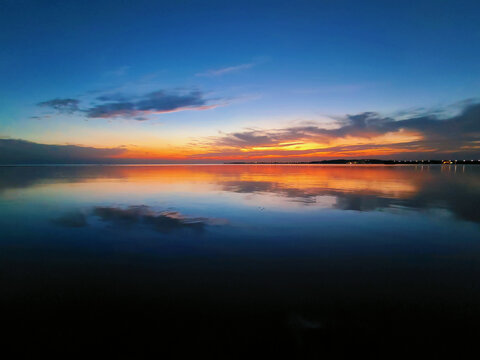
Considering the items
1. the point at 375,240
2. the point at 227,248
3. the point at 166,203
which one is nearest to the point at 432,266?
the point at 375,240

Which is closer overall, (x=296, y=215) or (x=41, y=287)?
(x=41, y=287)

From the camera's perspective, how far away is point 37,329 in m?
4.04

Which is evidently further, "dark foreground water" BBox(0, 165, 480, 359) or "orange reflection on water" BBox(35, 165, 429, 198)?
"orange reflection on water" BBox(35, 165, 429, 198)

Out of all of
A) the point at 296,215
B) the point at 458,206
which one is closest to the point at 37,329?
the point at 296,215

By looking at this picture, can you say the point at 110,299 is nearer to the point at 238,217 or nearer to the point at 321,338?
the point at 321,338

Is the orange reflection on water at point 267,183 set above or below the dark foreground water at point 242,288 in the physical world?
above

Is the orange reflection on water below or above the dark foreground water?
above

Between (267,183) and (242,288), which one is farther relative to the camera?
(267,183)

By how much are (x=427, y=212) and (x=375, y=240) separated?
6.70m

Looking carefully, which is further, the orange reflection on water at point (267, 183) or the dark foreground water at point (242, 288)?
the orange reflection on water at point (267, 183)

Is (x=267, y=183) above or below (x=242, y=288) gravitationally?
above

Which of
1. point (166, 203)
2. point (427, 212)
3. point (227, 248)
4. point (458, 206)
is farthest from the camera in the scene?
point (166, 203)

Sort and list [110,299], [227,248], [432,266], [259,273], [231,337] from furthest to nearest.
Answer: [227,248]
[432,266]
[259,273]
[110,299]
[231,337]

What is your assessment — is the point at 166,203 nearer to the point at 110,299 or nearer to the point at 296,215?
the point at 296,215
